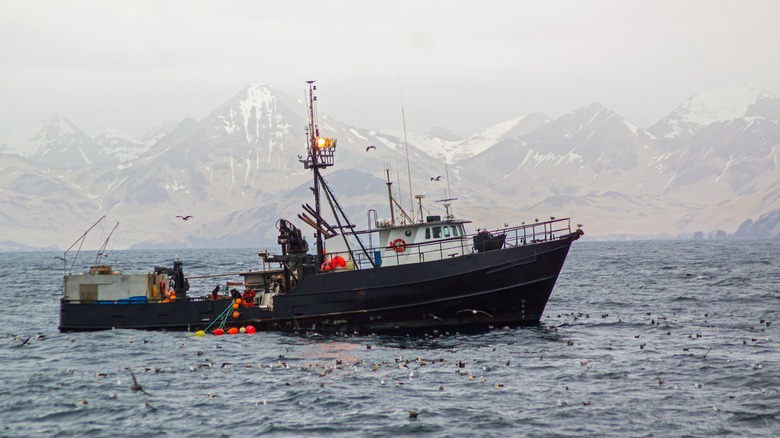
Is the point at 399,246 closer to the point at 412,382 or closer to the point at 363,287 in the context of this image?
the point at 363,287

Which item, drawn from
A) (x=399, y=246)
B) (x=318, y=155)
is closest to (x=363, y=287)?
(x=399, y=246)

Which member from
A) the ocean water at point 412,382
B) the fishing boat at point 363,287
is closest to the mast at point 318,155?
the fishing boat at point 363,287

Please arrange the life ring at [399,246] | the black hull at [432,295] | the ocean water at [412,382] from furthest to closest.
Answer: the life ring at [399,246] < the black hull at [432,295] < the ocean water at [412,382]

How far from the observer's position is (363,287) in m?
32.0

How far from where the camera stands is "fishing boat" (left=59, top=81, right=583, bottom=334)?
31.9 meters

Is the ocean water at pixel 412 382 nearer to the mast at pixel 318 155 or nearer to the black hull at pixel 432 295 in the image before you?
the black hull at pixel 432 295

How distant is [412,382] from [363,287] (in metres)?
8.92

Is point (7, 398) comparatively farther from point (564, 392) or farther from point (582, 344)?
point (582, 344)

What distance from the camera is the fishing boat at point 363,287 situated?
105 ft

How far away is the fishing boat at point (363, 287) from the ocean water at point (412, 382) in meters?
0.98

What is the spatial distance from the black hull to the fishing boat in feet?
0.13

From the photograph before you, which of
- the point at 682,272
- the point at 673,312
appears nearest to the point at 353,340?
the point at 673,312

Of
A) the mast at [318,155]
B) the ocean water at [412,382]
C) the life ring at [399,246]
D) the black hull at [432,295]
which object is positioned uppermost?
the mast at [318,155]

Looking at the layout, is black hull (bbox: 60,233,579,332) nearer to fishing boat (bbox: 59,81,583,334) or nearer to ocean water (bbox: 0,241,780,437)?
fishing boat (bbox: 59,81,583,334)
